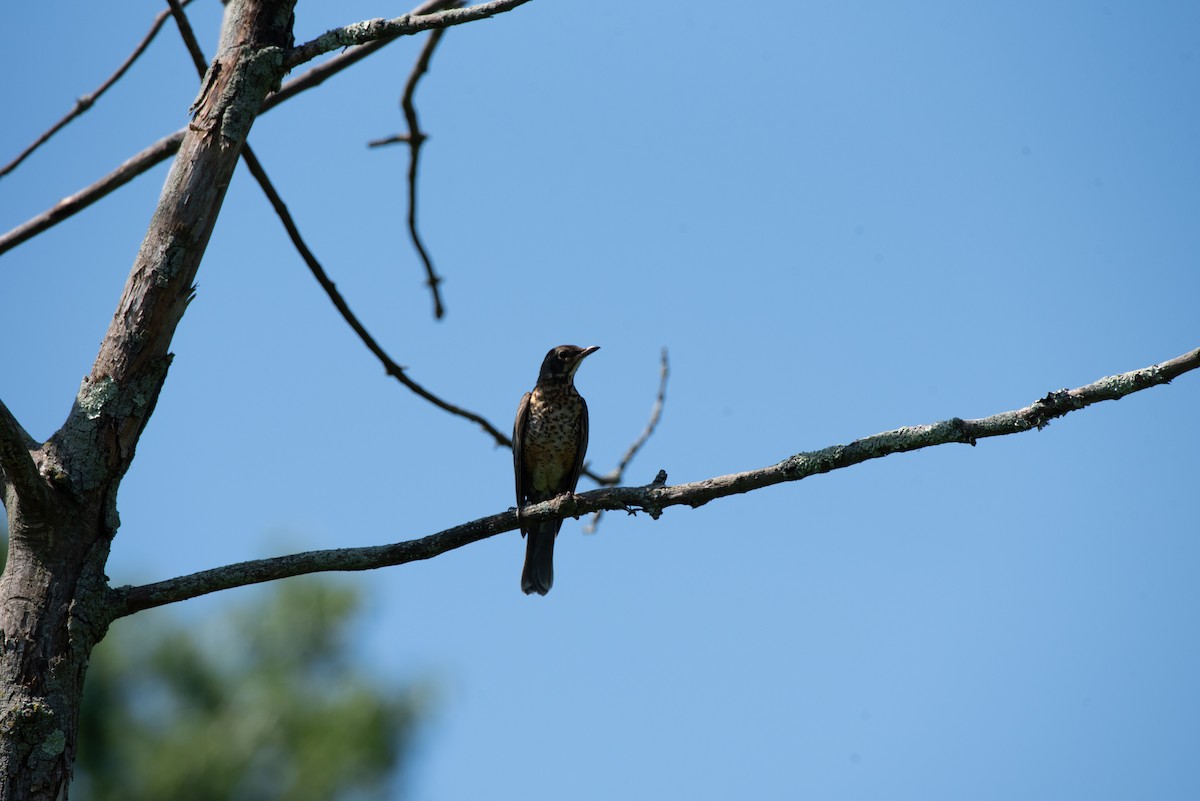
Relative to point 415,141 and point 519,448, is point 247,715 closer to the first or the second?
point 519,448

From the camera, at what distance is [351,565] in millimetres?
2922

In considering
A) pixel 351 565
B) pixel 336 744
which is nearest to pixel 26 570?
pixel 351 565

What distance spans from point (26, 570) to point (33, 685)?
0.91 ft

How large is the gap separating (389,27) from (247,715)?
11334 mm

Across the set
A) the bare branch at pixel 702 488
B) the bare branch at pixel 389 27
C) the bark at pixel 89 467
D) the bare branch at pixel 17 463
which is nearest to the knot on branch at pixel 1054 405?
the bare branch at pixel 702 488

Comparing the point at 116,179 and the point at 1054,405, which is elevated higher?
the point at 116,179

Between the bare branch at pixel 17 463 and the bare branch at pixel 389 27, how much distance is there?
47.3 inches

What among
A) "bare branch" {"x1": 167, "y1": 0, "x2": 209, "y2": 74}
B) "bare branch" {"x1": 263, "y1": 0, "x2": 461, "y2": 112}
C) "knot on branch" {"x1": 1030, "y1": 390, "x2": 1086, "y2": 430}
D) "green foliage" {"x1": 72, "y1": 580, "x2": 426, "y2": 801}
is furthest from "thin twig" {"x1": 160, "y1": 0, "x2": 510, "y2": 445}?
"green foliage" {"x1": 72, "y1": 580, "x2": 426, "y2": 801}

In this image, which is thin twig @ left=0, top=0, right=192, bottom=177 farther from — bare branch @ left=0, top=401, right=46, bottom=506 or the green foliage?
the green foliage

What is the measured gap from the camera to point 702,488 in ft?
9.55

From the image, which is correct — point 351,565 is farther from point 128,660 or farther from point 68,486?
point 128,660

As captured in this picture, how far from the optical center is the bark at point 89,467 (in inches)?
101

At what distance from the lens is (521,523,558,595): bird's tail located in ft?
19.9

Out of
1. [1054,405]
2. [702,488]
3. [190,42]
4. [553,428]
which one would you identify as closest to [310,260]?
[190,42]
